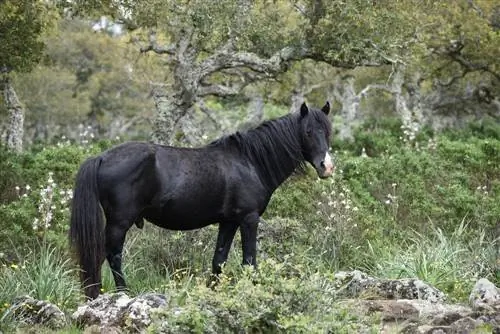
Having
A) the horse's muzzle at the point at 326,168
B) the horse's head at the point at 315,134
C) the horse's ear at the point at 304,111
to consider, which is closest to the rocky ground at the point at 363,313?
the horse's muzzle at the point at 326,168

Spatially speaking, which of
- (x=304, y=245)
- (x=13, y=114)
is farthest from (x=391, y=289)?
(x=13, y=114)

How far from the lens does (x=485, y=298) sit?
6.55m

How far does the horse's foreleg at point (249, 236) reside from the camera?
26.5ft

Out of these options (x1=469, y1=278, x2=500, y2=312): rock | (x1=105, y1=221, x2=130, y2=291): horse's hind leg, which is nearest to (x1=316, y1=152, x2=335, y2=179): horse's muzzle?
(x1=469, y1=278, x2=500, y2=312): rock

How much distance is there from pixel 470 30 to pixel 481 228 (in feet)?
50.7

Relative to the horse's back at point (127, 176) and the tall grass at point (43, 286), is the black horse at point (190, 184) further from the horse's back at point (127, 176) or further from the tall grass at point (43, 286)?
the tall grass at point (43, 286)

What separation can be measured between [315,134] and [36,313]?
328cm

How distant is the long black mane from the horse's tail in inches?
59.8

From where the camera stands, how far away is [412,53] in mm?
16984

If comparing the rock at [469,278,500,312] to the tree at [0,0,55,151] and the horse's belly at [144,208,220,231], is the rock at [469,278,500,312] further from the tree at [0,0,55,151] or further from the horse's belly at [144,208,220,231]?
the tree at [0,0,55,151]

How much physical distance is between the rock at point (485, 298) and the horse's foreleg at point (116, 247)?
3217mm

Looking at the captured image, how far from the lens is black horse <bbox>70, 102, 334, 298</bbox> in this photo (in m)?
7.38

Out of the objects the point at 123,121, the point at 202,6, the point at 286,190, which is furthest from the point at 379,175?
the point at 123,121

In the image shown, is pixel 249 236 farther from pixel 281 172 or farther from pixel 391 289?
pixel 391 289
